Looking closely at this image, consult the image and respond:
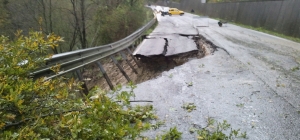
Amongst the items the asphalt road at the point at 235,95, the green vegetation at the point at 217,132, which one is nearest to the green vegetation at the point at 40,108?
the asphalt road at the point at 235,95

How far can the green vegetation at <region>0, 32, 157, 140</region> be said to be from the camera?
1.45m

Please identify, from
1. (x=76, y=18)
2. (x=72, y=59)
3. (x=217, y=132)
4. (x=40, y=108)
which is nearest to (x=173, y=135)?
(x=217, y=132)

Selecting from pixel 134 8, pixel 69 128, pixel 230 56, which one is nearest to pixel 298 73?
pixel 230 56

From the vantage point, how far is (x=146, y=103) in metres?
3.38

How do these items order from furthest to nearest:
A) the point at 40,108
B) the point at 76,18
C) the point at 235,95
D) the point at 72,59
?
1. the point at 76,18
2. the point at 72,59
3. the point at 235,95
4. the point at 40,108

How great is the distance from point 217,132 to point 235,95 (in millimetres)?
1478

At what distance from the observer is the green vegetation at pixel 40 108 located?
1454 mm

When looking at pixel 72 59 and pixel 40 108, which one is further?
pixel 72 59

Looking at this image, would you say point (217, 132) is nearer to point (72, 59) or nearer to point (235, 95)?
point (235, 95)

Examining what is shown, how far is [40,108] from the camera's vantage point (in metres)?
1.70

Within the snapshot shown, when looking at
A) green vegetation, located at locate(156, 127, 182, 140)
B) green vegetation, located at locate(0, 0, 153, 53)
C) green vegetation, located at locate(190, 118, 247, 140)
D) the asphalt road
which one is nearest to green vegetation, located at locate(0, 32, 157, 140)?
green vegetation, located at locate(156, 127, 182, 140)

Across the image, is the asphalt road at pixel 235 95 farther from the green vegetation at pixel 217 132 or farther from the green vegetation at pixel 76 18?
the green vegetation at pixel 76 18

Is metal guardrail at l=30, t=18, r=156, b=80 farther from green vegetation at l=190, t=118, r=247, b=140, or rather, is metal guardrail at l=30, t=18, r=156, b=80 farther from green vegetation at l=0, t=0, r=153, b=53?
green vegetation at l=0, t=0, r=153, b=53

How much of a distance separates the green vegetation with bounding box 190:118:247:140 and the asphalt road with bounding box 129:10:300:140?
0.08 meters
